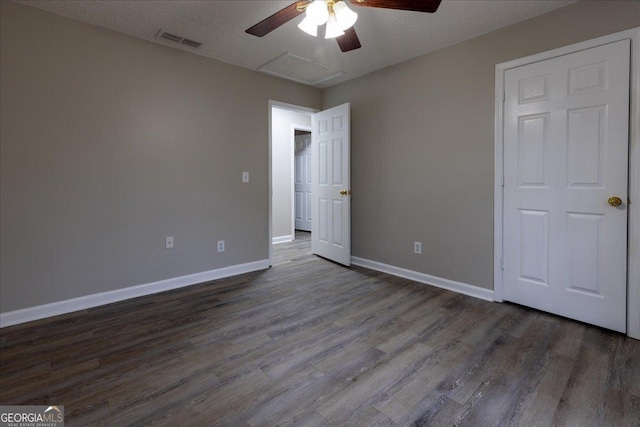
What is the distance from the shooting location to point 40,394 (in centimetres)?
162

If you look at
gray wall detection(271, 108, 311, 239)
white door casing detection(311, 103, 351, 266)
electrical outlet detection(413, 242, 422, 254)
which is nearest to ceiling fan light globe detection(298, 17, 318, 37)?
white door casing detection(311, 103, 351, 266)

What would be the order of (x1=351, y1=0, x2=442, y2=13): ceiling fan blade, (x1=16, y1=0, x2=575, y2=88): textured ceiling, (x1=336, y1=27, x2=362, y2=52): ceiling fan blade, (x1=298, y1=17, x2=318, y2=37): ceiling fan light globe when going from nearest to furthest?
1. (x1=351, y1=0, x2=442, y2=13): ceiling fan blade
2. (x1=298, y1=17, x2=318, y2=37): ceiling fan light globe
3. (x1=336, y1=27, x2=362, y2=52): ceiling fan blade
4. (x1=16, y1=0, x2=575, y2=88): textured ceiling

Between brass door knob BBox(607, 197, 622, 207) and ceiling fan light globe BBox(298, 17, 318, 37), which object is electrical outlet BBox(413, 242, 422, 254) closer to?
brass door knob BBox(607, 197, 622, 207)

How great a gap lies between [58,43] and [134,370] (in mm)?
2633

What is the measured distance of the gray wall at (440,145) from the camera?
2.54 metres

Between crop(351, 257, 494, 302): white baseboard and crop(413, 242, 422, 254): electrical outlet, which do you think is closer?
crop(351, 257, 494, 302): white baseboard

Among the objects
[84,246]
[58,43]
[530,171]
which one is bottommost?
[84,246]

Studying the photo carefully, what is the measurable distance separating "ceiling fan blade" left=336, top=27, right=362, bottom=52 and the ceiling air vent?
1.55 metres

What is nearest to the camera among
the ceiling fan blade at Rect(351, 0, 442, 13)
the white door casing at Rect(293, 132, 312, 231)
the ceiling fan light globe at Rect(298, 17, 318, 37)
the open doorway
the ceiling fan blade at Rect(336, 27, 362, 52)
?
the ceiling fan blade at Rect(351, 0, 442, 13)

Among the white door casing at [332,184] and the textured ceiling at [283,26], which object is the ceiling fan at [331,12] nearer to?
the textured ceiling at [283,26]

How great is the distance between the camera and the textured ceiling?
7.79 feet

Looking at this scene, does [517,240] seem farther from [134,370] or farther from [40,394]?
[40,394]

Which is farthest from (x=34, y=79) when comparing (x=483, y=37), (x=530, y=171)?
(x=530, y=171)

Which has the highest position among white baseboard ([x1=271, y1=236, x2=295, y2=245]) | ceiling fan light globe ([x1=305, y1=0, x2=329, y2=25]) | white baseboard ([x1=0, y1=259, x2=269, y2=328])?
ceiling fan light globe ([x1=305, y1=0, x2=329, y2=25])
